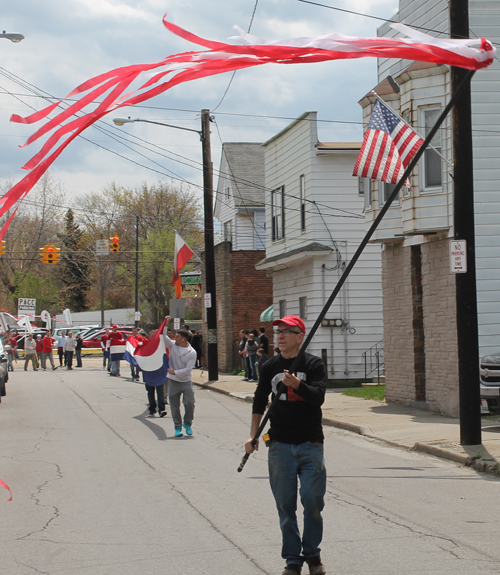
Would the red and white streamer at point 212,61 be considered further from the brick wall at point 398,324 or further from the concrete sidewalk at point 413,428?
the brick wall at point 398,324

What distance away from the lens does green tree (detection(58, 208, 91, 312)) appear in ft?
235

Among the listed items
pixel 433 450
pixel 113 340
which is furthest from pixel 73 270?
pixel 433 450

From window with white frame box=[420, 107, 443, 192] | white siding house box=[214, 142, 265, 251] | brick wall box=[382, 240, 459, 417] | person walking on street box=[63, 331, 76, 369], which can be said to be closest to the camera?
brick wall box=[382, 240, 459, 417]

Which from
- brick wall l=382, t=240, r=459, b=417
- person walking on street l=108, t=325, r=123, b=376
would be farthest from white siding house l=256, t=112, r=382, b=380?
person walking on street l=108, t=325, r=123, b=376

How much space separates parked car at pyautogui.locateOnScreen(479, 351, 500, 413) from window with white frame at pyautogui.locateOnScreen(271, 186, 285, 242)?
14366mm

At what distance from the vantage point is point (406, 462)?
1055 cm

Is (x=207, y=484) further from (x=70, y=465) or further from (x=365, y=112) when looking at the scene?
(x=365, y=112)

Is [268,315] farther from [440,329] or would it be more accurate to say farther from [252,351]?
[440,329]

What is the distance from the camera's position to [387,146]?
1401 centimetres

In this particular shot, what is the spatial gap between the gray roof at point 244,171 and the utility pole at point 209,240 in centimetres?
883

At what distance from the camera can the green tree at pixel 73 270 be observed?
71.6 meters

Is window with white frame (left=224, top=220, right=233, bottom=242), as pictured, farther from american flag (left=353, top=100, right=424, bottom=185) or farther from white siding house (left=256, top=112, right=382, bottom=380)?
american flag (left=353, top=100, right=424, bottom=185)

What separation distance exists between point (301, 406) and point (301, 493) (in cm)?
60

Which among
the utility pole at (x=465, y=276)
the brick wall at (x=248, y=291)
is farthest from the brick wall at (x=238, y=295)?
the utility pole at (x=465, y=276)
